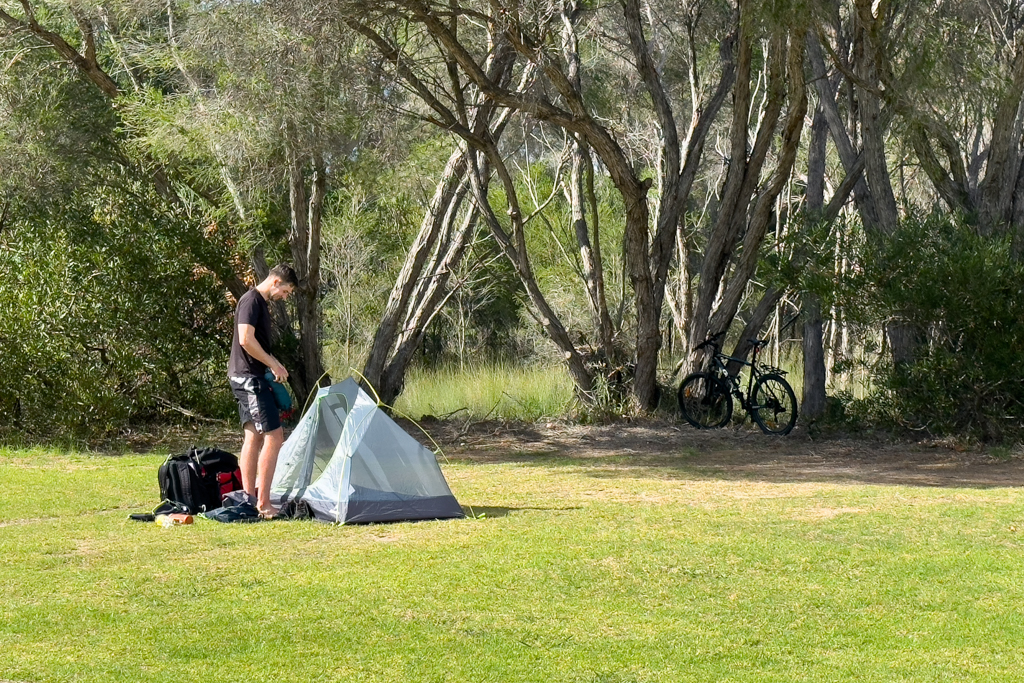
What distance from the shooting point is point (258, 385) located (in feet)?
24.9

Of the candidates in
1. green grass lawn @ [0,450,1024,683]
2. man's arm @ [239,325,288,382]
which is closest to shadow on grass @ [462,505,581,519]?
green grass lawn @ [0,450,1024,683]

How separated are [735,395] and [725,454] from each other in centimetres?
181

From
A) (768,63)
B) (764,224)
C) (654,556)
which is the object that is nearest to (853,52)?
(768,63)

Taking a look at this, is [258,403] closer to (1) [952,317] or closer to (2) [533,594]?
(2) [533,594]

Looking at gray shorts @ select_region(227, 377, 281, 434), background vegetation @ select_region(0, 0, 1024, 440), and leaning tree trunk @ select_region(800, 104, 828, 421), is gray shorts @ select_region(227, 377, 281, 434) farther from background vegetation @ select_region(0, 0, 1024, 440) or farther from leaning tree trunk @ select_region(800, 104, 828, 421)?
leaning tree trunk @ select_region(800, 104, 828, 421)

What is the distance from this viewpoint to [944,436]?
12352mm

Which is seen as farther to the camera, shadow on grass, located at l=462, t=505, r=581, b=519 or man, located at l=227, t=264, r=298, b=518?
shadow on grass, located at l=462, t=505, r=581, b=519

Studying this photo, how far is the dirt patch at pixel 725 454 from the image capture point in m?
10.7

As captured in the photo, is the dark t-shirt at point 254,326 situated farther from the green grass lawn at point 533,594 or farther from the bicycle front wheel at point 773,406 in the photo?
the bicycle front wheel at point 773,406

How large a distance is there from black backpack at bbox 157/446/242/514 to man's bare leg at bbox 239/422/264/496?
241 mm

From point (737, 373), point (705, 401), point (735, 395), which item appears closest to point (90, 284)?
point (705, 401)

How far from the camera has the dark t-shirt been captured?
7.55m

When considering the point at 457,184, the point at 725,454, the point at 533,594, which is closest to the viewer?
the point at 533,594

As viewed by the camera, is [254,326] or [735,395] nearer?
[254,326]
